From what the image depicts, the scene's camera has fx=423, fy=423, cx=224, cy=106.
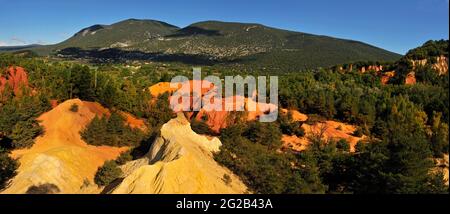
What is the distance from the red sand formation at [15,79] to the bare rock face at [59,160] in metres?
23.9

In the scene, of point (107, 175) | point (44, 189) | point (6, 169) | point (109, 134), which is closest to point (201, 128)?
point (109, 134)

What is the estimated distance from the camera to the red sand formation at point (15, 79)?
6546 centimetres

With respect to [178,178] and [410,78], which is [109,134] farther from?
[410,78]

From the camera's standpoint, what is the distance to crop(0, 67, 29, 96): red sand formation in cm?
6546

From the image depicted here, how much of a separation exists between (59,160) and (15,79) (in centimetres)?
4499

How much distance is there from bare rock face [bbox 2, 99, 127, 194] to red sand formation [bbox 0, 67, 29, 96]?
23934mm

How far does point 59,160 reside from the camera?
31828 millimetres

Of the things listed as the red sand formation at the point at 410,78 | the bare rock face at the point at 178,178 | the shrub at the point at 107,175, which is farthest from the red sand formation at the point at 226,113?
the red sand formation at the point at 410,78

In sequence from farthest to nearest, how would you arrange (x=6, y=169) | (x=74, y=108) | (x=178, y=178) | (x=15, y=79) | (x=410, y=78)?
(x=410, y=78)
(x=15, y=79)
(x=74, y=108)
(x=6, y=169)
(x=178, y=178)

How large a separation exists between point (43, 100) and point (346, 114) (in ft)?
131

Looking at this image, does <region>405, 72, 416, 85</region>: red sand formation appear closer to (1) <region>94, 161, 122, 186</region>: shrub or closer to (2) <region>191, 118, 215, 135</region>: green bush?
(2) <region>191, 118, 215, 135</region>: green bush

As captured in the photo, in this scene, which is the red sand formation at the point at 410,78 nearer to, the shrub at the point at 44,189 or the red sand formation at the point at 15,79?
the red sand formation at the point at 15,79
